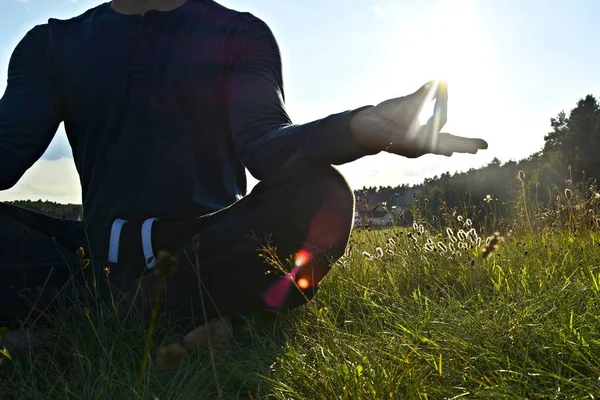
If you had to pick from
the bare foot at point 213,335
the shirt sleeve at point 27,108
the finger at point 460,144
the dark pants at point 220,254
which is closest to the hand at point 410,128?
the finger at point 460,144

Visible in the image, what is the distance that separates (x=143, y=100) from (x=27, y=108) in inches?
23.7

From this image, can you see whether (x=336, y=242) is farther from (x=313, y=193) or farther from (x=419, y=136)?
(x=419, y=136)

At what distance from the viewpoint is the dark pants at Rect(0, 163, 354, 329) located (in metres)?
2.36

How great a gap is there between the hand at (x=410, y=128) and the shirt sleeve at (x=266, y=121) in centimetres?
8

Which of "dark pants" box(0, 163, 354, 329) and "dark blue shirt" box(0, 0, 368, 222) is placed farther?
"dark blue shirt" box(0, 0, 368, 222)

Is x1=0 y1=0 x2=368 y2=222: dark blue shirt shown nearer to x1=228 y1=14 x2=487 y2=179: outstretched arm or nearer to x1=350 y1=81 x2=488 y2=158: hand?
x1=228 y1=14 x2=487 y2=179: outstretched arm

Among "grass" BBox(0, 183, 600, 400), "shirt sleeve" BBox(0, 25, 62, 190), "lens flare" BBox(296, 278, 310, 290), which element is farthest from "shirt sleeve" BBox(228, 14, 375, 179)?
"shirt sleeve" BBox(0, 25, 62, 190)

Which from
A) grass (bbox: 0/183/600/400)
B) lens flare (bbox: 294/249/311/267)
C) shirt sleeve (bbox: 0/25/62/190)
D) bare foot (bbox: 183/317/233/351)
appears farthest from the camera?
shirt sleeve (bbox: 0/25/62/190)

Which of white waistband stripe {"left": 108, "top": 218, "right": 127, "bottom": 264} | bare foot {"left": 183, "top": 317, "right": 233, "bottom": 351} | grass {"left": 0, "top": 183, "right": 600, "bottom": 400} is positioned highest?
white waistband stripe {"left": 108, "top": 218, "right": 127, "bottom": 264}

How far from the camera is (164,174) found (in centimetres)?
293

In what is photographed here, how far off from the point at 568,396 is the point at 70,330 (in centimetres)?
177

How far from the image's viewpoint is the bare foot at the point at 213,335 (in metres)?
2.29

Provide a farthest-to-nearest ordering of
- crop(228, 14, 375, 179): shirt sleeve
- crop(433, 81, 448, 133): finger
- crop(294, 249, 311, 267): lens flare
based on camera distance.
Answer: crop(294, 249, 311, 267): lens flare → crop(228, 14, 375, 179): shirt sleeve → crop(433, 81, 448, 133): finger

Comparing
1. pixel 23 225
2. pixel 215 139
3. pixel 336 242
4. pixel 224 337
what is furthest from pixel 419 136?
pixel 23 225
